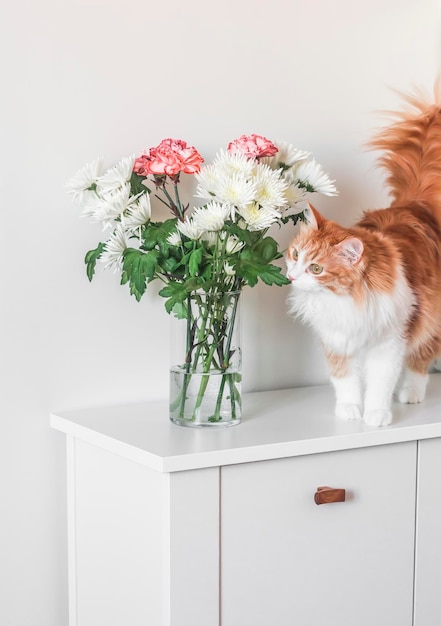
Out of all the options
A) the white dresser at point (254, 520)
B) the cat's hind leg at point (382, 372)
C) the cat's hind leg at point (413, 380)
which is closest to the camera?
the white dresser at point (254, 520)

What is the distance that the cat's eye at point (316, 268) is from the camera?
1.39 m

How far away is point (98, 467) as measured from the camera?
1.42 metres

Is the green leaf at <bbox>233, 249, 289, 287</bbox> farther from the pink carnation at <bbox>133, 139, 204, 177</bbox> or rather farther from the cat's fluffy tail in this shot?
the cat's fluffy tail

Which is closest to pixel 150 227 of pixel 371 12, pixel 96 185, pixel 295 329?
pixel 96 185

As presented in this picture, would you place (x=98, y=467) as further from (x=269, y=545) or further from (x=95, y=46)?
(x=95, y=46)

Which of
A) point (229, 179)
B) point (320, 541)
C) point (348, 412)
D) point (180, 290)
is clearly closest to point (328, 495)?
point (320, 541)

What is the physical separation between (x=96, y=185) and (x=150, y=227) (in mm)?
116

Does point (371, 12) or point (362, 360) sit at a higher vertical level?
point (371, 12)

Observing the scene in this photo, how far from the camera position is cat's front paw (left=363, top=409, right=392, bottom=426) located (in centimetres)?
141

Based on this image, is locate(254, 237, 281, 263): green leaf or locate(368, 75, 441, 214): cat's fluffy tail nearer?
locate(254, 237, 281, 263): green leaf

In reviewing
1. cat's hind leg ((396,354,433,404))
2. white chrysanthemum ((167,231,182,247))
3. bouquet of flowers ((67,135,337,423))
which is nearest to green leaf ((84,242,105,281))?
bouquet of flowers ((67,135,337,423))

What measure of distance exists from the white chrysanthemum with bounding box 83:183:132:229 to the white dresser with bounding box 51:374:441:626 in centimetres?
34

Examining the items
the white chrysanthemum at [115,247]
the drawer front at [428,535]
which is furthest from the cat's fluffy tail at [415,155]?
the white chrysanthemum at [115,247]

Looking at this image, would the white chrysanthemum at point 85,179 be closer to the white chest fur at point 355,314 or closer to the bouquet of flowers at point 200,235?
the bouquet of flowers at point 200,235
